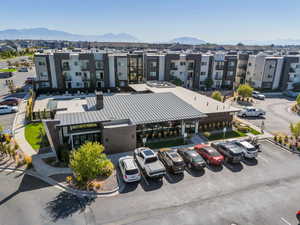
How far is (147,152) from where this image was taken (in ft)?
63.8

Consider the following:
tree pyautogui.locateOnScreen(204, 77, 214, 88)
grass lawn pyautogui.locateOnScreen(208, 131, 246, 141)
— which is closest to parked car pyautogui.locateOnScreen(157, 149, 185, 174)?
grass lawn pyautogui.locateOnScreen(208, 131, 246, 141)

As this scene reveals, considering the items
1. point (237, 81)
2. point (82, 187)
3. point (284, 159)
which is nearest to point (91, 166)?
point (82, 187)

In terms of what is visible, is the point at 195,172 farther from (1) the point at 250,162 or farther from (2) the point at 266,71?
(2) the point at 266,71

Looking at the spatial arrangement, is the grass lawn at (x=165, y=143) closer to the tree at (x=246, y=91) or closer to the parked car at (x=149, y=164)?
the parked car at (x=149, y=164)

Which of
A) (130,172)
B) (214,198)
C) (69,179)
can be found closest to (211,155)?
(214,198)

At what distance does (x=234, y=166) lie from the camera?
66.7 ft

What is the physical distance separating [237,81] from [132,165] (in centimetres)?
5659

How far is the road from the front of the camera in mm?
13539

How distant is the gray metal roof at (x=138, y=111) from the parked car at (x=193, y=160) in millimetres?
5332

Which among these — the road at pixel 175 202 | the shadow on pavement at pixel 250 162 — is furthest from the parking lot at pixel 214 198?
the shadow on pavement at pixel 250 162

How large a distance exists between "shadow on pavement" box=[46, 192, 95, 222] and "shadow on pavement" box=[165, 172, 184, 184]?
676 centimetres

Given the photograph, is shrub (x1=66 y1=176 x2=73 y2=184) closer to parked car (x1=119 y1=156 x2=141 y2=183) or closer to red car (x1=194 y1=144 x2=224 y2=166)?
parked car (x1=119 y1=156 x2=141 y2=183)

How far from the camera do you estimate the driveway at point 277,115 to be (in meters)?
31.5

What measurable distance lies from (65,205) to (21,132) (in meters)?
16.9
